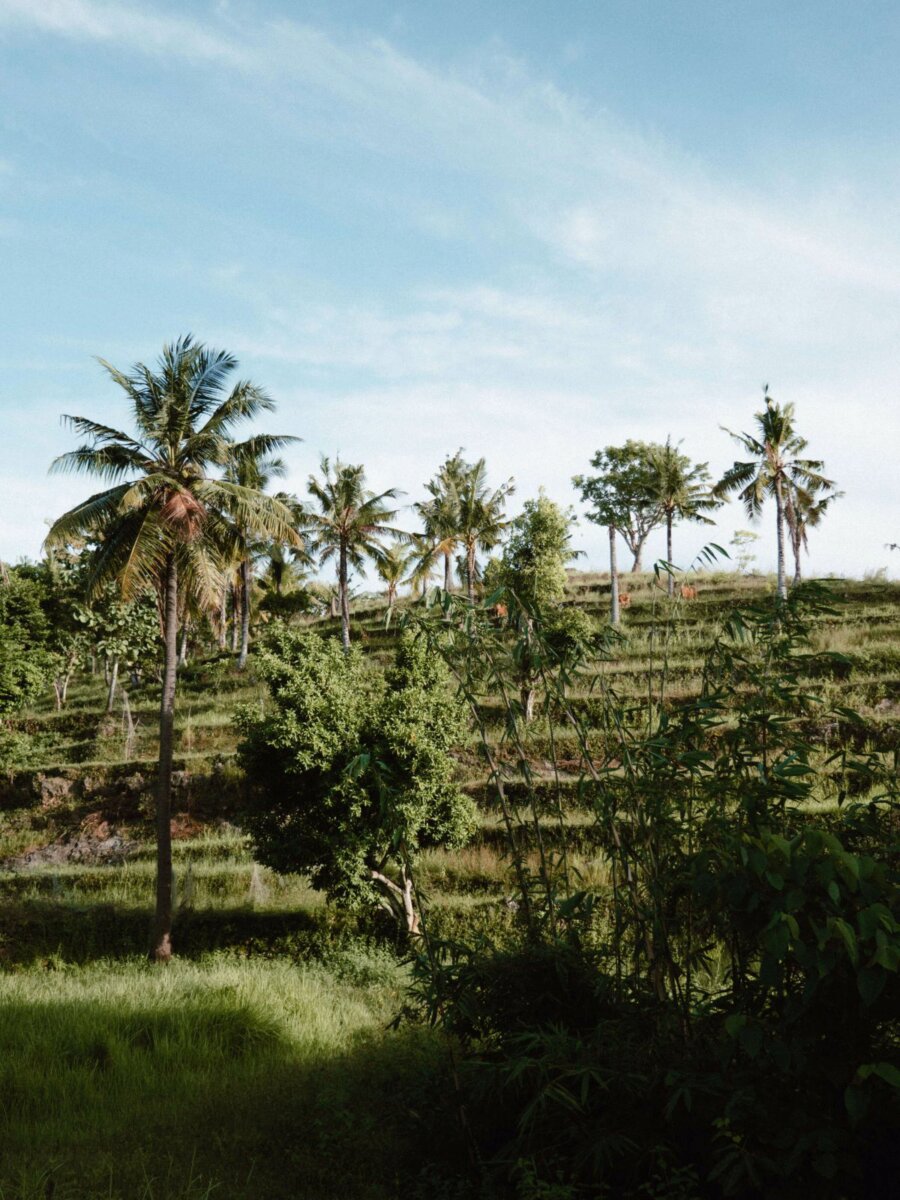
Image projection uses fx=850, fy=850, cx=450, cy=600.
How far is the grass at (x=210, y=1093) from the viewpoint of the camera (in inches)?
222

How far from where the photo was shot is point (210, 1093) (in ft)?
25.1

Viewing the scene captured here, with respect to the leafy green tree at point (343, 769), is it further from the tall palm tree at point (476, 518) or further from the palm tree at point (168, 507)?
the tall palm tree at point (476, 518)

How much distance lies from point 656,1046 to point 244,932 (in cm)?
1737

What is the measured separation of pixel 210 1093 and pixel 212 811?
2318 cm

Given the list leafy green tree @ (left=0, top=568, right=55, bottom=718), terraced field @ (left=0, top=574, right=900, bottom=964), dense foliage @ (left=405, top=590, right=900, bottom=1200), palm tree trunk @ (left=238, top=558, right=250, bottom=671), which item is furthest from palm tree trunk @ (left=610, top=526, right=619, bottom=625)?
dense foliage @ (left=405, top=590, right=900, bottom=1200)

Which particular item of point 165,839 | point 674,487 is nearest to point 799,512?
point 674,487

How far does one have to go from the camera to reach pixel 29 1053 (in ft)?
30.0

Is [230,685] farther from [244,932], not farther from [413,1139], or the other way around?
[413,1139]

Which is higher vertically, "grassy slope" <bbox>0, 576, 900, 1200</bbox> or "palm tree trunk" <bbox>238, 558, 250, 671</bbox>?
"palm tree trunk" <bbox>238, 558, 250, 671</bbox>

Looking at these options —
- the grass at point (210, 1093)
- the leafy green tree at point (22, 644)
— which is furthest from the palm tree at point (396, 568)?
the grass at point (210, 1093)

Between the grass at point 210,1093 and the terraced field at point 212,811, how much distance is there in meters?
2.52

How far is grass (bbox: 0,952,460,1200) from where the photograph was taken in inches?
222

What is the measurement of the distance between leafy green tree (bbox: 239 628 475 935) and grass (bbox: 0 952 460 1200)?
577 cm

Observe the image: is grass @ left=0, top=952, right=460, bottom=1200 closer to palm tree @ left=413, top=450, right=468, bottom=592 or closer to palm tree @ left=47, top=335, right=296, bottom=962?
palm tree @ left=47, top=335, right=296, bottom=962
